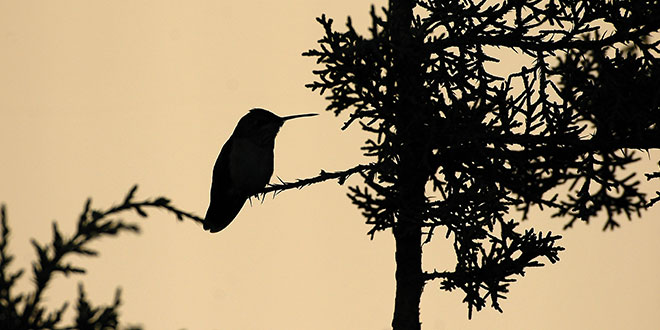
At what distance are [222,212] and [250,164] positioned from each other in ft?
4.65

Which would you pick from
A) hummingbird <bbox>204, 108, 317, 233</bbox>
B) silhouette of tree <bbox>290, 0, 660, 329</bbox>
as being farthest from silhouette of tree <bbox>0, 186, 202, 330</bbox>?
hummingbird <bbox>204, 108, 317, 233</bbox>

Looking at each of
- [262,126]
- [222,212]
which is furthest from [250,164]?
[222,212]

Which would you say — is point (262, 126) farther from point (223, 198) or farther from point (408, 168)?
point (408, 168)

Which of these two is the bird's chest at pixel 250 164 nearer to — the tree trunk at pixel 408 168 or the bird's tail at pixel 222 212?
the bird's tail at pixel 222 212

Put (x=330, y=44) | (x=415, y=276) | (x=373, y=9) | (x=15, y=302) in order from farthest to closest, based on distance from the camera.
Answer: (x=415, y=276) < (x=330, y=44) < (x=373, y=9) < (x=15, y=302)

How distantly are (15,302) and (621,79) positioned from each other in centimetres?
571

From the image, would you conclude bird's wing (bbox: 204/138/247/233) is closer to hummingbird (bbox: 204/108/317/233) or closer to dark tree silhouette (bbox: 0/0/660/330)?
hummingbird (bbox: 204/108/317/233)

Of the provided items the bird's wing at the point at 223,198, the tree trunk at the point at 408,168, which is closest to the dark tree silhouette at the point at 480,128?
the tree trunk at the point at 408,168

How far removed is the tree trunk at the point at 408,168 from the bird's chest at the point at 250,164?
3375 millimetres

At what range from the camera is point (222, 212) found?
38.5ft

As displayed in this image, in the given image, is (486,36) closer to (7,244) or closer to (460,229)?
(460,229)

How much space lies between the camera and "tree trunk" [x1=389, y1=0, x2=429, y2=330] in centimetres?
681

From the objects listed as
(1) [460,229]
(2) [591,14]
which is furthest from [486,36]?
(1) [460,229]

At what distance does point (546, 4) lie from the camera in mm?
7988
